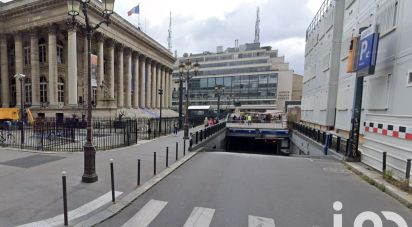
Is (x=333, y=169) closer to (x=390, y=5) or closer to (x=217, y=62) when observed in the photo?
(x=390, y=5)

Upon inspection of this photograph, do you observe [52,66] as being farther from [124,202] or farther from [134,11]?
[124,202]

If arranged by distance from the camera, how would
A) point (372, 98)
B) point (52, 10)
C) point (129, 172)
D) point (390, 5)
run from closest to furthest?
point (129, 172)
point (390, 5)
point (372, 98)
point (52, 10)

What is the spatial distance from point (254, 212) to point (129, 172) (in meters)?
5.01

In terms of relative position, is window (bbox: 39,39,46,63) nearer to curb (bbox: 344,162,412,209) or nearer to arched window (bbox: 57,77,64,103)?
arched window (bbox: 57,77,64,103)

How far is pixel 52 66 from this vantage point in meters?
28.9

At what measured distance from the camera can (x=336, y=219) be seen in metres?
4.86

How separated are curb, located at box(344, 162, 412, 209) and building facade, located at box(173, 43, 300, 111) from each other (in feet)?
229

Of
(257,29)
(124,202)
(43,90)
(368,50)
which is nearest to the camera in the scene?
(124,202)

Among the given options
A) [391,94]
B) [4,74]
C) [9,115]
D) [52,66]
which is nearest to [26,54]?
[4,74]

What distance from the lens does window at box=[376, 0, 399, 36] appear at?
8.91 m

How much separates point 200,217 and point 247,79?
8466cm

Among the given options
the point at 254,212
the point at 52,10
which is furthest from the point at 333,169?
the point at 52,10

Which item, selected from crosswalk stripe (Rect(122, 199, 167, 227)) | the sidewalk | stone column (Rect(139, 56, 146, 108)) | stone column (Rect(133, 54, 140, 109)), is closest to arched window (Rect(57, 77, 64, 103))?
stone column (Rect(133, 54, 140, 109))

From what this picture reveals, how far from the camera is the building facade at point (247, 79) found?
8338cm
